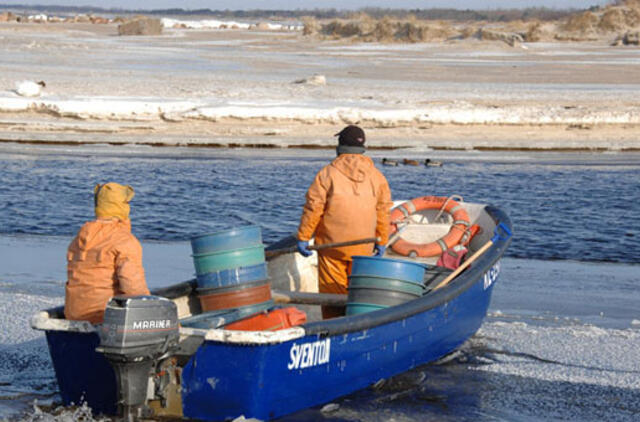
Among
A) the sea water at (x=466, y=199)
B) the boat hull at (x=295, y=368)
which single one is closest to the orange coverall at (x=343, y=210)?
the boat hull at (x=295, y=368)

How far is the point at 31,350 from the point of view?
336 inches

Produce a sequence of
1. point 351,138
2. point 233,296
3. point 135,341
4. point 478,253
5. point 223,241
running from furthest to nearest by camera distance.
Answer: point 478,253 → point 351,138 → point 233,296 → point 223,241 → point 135,341

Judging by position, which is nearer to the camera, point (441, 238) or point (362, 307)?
point (362, 307)

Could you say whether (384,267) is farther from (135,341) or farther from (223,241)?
(135,341)

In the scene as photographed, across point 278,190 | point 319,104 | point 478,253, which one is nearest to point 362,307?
point 478,253

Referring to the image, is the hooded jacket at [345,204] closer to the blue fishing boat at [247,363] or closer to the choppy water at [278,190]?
the blue fishing boat at [247,363]

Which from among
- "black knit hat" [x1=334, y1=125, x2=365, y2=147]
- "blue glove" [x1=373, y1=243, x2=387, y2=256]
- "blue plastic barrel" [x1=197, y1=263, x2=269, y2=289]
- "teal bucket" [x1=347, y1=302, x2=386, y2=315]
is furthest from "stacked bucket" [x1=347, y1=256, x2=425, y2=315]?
"black knit hat" [x1=334, y1=125, x2=365, y2=147]

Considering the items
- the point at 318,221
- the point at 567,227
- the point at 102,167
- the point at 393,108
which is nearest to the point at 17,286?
the point at 318,221

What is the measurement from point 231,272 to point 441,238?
3688mm

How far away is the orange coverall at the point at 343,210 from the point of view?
331 inches

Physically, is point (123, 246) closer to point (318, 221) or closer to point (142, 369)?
point (142, 369)

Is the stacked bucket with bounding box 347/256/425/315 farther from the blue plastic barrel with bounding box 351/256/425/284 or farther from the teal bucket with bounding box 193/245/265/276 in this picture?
the teal bucket with bounding box 193/245/265/276

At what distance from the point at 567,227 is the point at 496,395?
24.7 feet

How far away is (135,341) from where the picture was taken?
20.5ft
